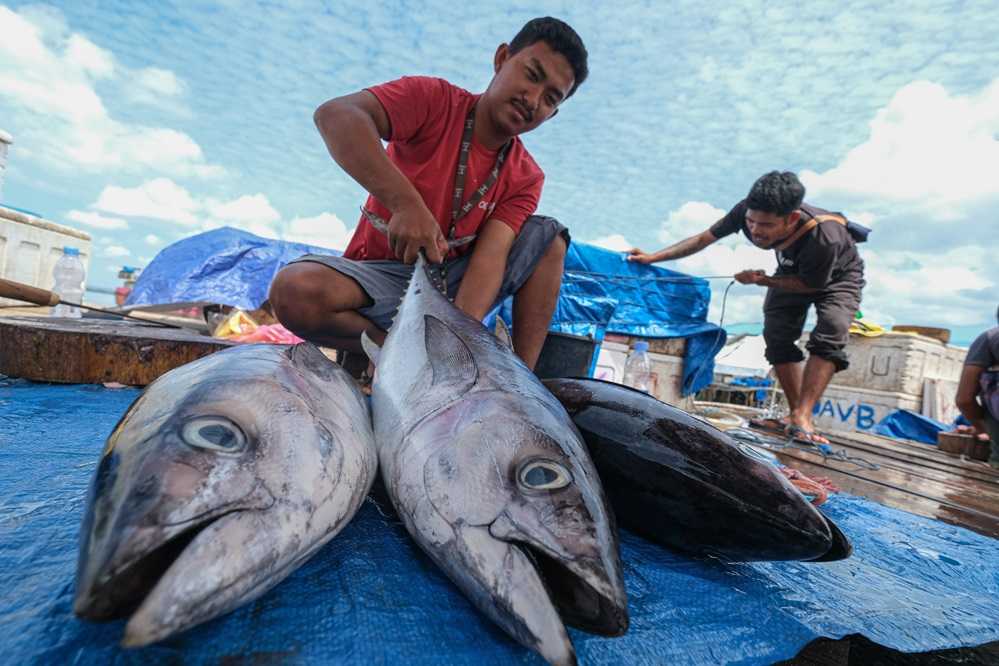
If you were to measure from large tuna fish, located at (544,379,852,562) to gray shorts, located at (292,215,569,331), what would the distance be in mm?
1667

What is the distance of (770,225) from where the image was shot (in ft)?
15.9

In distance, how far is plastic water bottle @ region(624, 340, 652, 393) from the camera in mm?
7121

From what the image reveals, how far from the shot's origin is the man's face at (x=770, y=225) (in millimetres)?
4777

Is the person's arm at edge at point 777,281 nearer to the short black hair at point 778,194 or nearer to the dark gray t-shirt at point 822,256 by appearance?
the dark gray t-shirt at point 822,256

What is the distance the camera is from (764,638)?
1010 millimetres

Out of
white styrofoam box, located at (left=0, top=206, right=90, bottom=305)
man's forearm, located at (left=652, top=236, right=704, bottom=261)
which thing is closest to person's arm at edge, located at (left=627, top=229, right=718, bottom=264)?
man's forearm, located at (left=652, top=236, right=704, bottom=261)

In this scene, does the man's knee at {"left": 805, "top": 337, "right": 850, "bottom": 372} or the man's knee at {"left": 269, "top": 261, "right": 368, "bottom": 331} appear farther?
the man's knee at {"left": 805, "top": 337, "right": 850, "bottom": 372}

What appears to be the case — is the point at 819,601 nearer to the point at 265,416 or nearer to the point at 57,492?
the point at 265,416

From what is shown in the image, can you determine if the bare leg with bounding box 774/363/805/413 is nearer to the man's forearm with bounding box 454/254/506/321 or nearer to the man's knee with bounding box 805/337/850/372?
the man's knee with bounding box 805/337/850/372

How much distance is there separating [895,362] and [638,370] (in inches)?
313

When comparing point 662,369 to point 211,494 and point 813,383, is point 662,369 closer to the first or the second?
point 813,383

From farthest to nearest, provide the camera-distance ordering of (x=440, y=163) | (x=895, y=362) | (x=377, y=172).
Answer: (x=895, y=362), (x=440, y=163), (x=377, y=172)

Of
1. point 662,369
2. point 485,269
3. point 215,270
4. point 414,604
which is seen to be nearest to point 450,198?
point 485,269

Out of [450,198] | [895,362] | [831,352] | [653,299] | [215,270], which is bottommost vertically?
[831,352]
